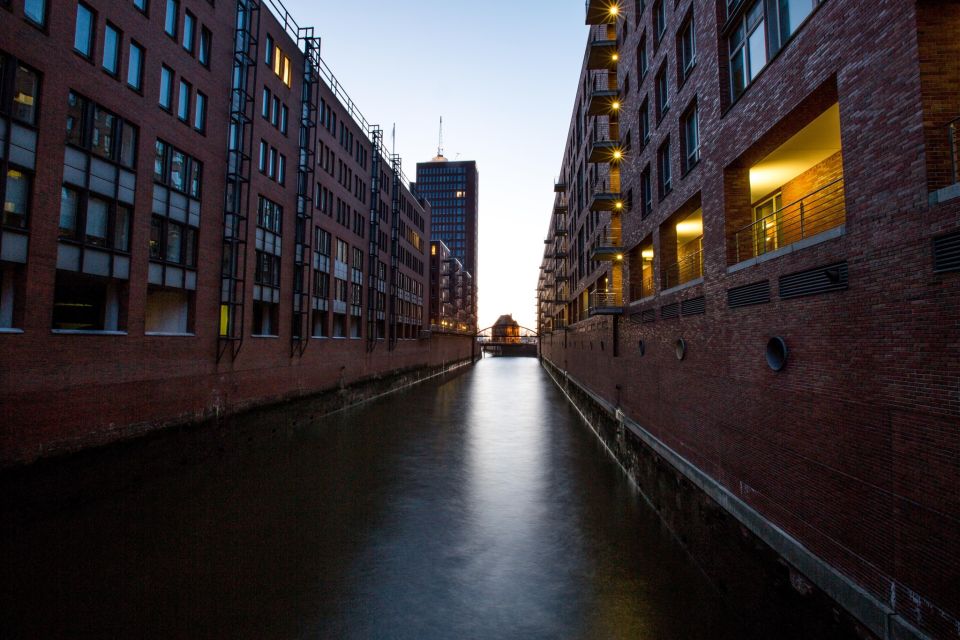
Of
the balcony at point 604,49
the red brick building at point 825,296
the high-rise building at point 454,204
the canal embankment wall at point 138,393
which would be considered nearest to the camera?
the red brick building at point 825,296

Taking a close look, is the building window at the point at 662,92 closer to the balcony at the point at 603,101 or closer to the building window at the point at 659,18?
the building window at the point at 659,18

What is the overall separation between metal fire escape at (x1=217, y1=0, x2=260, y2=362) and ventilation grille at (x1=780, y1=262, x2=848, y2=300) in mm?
20931

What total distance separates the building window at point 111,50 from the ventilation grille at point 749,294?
64.7 ft

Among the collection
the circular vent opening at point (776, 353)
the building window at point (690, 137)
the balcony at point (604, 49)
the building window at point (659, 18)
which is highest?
the balcony at point (604, 49)

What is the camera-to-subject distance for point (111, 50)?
15.2 m

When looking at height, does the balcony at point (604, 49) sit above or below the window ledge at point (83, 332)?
above

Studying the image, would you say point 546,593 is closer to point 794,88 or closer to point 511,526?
point 511,526

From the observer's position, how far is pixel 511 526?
10070 millimetres

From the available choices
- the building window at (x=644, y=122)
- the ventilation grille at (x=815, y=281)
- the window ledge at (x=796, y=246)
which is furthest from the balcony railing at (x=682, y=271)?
the ventilation grille at (x=815, y=281)

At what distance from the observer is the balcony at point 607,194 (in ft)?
73.8

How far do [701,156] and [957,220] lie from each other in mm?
8342

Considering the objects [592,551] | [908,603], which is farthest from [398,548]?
[908,603]

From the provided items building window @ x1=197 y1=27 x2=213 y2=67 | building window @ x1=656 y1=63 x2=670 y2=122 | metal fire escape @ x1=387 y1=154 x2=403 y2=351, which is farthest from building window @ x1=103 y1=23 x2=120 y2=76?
metal fire escape @ x1=387 y1=154 x2=403 y2=351

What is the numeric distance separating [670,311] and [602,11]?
56.8 feet
